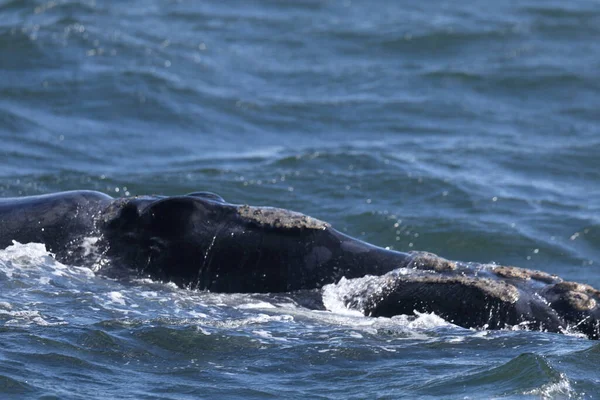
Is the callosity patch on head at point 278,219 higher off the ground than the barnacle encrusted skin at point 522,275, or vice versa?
the callosity patch on head at point 278,219

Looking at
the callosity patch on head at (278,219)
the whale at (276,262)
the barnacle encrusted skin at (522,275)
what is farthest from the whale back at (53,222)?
the barnacle encrusted skin at (522,275)

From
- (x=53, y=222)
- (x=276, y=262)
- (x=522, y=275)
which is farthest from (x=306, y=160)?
(x=522, y=275)

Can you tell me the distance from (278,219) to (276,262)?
343 mm

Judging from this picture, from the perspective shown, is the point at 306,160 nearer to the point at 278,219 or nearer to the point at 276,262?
the point at 278,219

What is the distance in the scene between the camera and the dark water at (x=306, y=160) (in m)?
8.30

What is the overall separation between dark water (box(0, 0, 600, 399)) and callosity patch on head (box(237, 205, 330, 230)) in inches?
22.2

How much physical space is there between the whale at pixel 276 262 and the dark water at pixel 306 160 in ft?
0.46

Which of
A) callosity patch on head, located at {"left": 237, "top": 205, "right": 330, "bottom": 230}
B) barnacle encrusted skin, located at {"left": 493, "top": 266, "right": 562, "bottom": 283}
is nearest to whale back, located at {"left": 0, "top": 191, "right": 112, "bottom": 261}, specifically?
callosity patch on head, located at {"left": 237, "top": 205, "right": 330, "bottom": 230}

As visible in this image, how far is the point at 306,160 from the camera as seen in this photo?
18750mm

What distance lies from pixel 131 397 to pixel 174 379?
0.42 m

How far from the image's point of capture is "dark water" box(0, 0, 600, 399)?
830cm

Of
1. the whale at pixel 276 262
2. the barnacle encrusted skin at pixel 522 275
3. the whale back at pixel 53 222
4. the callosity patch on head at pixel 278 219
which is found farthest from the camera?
the whale back at pixel 53 222

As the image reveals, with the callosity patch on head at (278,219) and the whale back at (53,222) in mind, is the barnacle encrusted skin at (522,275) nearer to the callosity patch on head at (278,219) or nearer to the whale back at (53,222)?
the callosity patch on head at (278,219)

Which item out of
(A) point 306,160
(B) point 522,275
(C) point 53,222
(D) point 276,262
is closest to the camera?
(B) point 522,275
